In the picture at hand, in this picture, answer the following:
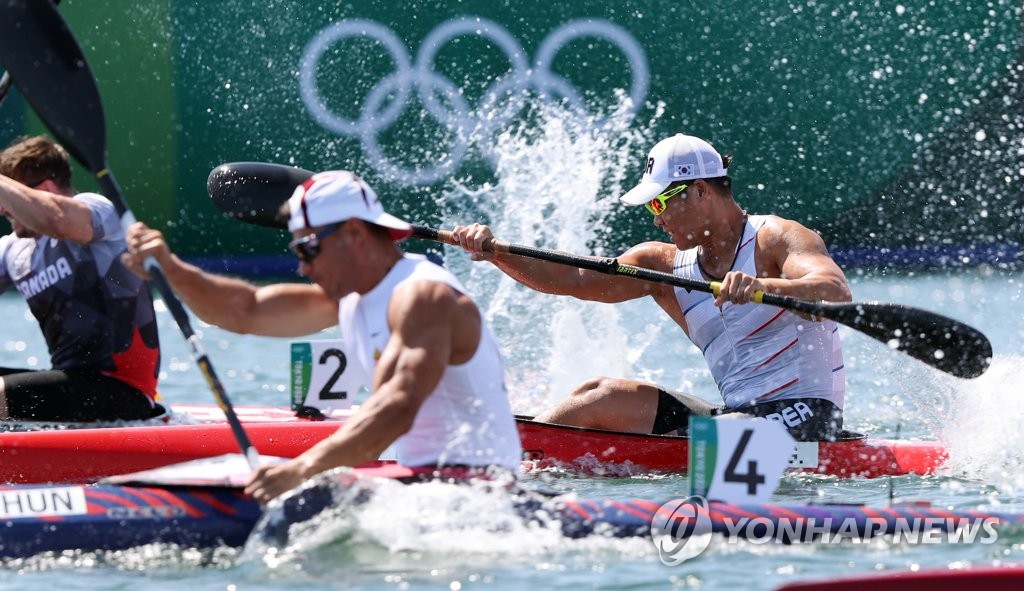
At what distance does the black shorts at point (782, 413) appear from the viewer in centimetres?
645

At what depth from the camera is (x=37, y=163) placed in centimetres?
645

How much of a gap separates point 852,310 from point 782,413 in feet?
1.89

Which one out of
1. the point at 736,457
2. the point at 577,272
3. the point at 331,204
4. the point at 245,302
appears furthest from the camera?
the point at 577,272

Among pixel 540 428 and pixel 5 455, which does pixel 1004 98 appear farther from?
pixel 5 455

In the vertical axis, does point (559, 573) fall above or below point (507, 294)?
below

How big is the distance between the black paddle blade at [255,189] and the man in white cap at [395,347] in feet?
6.74

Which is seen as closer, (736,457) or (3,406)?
(736,457)

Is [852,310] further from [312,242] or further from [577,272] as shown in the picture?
[312,242]

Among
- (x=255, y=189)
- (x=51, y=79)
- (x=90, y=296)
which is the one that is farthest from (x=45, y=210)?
(x=255, y=189)

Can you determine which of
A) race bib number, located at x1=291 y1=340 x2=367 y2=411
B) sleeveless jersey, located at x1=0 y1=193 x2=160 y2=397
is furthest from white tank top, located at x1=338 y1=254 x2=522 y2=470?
sleeveless jersey, located at x1=0 y1=193 x2=160 y2=397

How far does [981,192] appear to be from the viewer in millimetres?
16562

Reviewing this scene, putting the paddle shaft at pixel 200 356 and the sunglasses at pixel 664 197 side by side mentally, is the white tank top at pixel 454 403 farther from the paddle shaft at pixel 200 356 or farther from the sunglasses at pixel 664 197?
the sunglasses at pixel 664 197

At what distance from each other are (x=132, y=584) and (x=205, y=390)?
5.64m

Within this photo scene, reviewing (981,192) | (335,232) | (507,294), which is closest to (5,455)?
(335,232)
